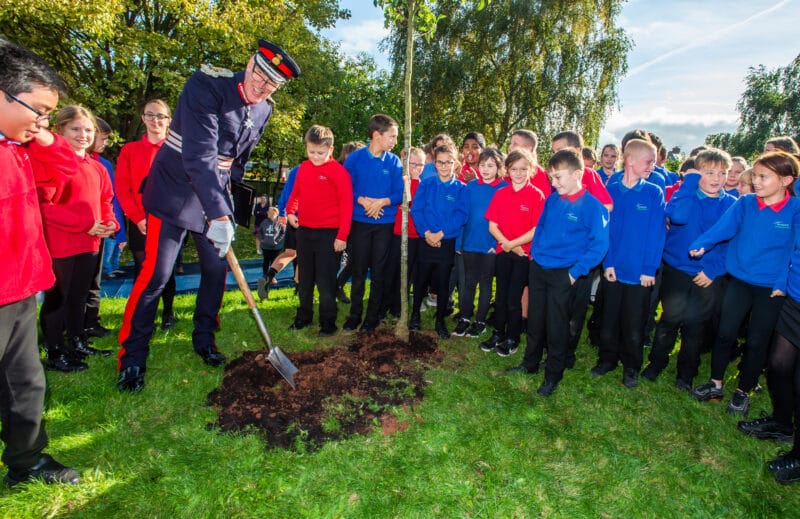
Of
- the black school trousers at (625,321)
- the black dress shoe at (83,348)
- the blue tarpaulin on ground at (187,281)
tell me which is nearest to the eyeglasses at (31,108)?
the black dress shoe at (83,348)

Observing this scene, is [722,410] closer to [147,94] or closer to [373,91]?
[147,94]

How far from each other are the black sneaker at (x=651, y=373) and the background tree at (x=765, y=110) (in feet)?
138

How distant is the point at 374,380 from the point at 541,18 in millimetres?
20663

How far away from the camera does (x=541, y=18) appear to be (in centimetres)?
1962

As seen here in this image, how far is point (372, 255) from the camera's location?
521 centimetres

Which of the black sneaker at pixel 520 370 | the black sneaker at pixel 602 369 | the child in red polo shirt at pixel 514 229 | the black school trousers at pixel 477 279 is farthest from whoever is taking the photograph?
the black school trousers at pixel 477 279

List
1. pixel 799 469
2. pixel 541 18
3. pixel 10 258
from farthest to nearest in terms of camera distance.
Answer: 1. pixel 541 18
2. pixel 799 469
3. pixel 10 258

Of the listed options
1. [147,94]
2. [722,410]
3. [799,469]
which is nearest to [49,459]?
[799,469]

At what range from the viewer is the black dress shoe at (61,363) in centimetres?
389

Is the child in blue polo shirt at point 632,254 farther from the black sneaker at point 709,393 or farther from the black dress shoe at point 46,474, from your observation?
the black dress shoe at point 46,474

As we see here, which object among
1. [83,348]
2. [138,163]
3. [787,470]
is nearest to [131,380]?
[83,348]

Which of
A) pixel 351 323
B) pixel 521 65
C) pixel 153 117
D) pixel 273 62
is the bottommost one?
pixel 351 323

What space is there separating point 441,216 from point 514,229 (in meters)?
0.83

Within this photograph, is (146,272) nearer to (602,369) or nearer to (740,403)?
(602,369)
